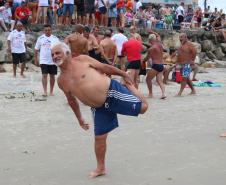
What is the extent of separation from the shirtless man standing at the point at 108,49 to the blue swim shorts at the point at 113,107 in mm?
6684

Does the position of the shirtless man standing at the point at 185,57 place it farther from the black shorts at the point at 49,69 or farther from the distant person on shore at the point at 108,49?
the black shorts at the point at 49,69

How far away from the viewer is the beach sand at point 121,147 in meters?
3.93

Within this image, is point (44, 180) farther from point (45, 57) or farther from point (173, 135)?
point (45, 57)

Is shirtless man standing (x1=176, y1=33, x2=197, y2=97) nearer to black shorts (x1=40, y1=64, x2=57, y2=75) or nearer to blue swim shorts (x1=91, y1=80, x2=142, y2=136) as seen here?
black shorts (x1=40, y1=64, x2=57, y2=75)

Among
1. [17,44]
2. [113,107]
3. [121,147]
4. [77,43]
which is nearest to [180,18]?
[17,44]

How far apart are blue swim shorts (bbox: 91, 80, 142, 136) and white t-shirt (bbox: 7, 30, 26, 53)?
931 cm

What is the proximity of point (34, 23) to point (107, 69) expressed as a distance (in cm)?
1306

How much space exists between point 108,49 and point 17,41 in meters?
3.64

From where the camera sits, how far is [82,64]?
399 centimetres

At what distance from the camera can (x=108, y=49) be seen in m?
10.7

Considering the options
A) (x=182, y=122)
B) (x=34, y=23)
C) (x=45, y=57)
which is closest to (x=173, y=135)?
(x=182, y=122)

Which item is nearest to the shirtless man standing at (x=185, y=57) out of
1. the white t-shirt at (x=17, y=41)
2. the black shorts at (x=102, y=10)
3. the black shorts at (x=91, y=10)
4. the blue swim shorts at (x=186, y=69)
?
the blue swim shorts at (x=186, y=69)

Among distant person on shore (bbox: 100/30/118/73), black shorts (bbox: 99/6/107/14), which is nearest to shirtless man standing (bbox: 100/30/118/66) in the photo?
distant person on shore (bbox: 100/30/118/73)

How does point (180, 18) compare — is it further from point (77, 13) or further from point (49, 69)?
point (49, 69)
